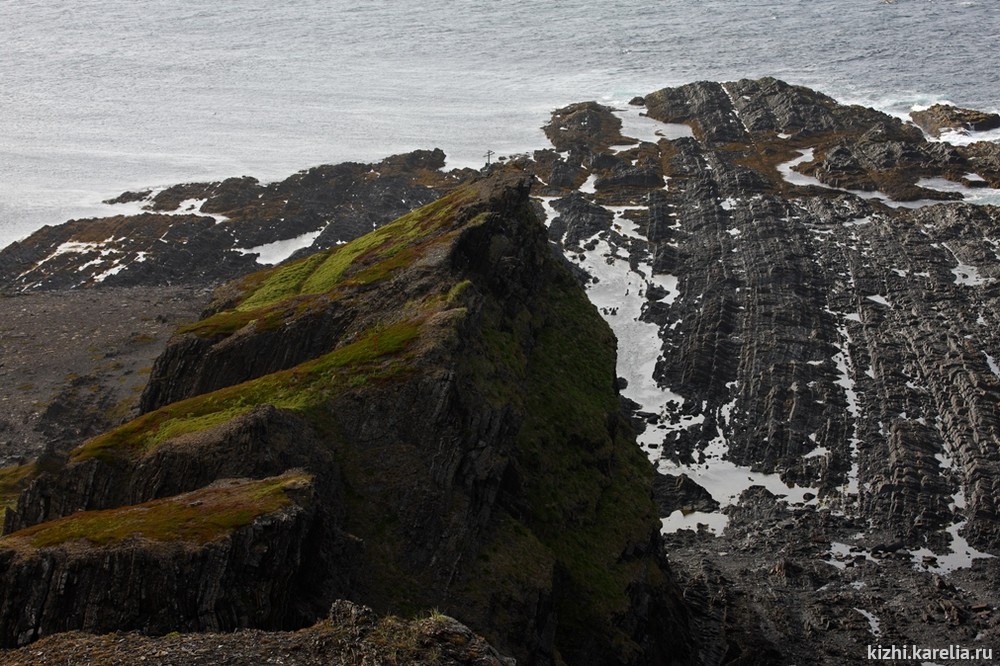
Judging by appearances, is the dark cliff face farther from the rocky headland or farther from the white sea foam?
the white sea foam

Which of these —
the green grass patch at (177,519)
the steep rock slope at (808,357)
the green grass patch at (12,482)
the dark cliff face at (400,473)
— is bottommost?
the steep rock slope at (808,357)

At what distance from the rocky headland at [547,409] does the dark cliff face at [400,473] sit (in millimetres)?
144

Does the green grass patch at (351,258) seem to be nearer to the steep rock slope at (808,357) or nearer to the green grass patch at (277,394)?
the green grass patch at (277,394)

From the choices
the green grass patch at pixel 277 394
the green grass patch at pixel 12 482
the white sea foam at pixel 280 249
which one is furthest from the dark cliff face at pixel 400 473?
the white sea foam at pixel 280 249

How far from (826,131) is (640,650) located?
12031 centimetres

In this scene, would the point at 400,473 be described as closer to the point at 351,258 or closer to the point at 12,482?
the point at 351,258

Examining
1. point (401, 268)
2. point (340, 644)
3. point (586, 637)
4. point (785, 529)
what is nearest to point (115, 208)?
point (401, 268)

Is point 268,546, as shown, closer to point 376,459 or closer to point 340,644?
point 340,644

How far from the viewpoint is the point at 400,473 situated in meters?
45.2

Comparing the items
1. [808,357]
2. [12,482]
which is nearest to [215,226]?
[12,482]

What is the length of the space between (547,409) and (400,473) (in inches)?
624

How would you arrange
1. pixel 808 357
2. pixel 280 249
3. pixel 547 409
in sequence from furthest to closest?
pixel 280 249
pixel 808 357
pixel 547 409

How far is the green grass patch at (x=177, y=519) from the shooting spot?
34688 mm

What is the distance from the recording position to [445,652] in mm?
28797
